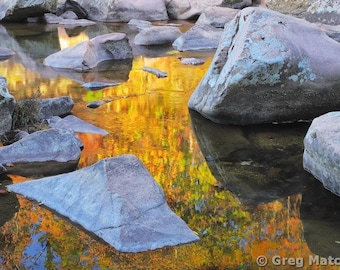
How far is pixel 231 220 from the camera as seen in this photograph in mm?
3529

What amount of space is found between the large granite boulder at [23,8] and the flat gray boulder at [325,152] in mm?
9630

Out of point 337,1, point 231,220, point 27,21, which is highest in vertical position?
point 231,220

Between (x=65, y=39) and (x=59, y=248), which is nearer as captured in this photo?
(x=59, y=248)

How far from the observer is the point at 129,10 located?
1348 cm

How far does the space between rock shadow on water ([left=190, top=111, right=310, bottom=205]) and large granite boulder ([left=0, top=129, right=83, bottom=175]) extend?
1007 millimetres

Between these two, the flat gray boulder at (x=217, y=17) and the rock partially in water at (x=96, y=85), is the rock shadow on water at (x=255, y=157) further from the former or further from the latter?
the flat gray boulder at (x=217, y=17)

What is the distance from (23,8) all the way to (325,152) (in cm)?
1005

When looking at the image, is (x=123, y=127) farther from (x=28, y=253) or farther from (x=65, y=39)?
(x=65, y=39)

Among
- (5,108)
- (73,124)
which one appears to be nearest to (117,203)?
(5,108)

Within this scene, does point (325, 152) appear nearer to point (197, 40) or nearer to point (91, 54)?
point (91, 54)

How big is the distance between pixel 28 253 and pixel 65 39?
802 cm

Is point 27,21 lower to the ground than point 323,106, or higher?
lower

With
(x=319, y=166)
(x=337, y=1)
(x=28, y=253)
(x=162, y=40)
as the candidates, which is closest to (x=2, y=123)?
(x=28, y=253)

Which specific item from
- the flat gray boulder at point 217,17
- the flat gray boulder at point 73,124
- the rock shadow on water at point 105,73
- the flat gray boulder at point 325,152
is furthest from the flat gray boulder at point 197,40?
the flat gray boulder at point 325,152
